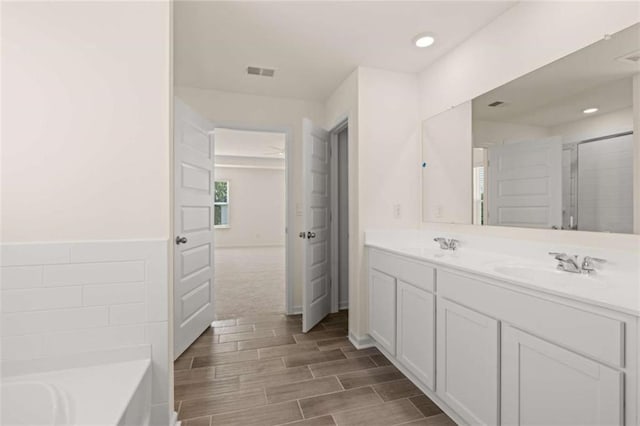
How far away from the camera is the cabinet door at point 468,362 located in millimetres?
1408

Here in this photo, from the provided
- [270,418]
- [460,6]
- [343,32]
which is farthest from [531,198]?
[270,418]

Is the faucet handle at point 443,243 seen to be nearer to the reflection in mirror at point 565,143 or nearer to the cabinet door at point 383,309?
the reflection in mirror at point 565,143

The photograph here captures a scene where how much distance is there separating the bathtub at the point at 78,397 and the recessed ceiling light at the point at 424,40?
2699mm

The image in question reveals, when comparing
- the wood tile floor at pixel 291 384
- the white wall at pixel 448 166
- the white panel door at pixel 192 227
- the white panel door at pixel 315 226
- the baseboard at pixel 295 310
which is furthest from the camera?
the baseboard at pixel 295 310

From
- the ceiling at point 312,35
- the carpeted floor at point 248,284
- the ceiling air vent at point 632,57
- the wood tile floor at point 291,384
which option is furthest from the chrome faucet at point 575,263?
the carpeted floor at point 248,284

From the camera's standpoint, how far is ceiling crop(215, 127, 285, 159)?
606 centimetres

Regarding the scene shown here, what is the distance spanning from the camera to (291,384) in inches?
80.7

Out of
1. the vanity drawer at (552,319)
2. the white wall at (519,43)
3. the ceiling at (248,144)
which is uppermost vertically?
the ceiling at (248,144)

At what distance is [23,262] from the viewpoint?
1415 millimetres

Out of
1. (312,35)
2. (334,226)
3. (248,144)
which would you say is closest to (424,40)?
(312,35)

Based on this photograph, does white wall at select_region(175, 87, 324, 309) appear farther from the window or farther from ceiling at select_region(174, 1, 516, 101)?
the window

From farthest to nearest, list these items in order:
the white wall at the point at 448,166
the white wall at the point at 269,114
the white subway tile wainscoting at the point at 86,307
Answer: the white wall at the point at 269,114, the white wall at the point at 448,166, the white subway tile wainscoting at the point at 86,307

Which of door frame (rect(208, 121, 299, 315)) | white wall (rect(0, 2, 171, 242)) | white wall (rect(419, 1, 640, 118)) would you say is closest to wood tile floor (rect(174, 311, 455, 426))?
door frame (rect(208, 121, 299, 315))

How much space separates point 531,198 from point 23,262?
2750mm
